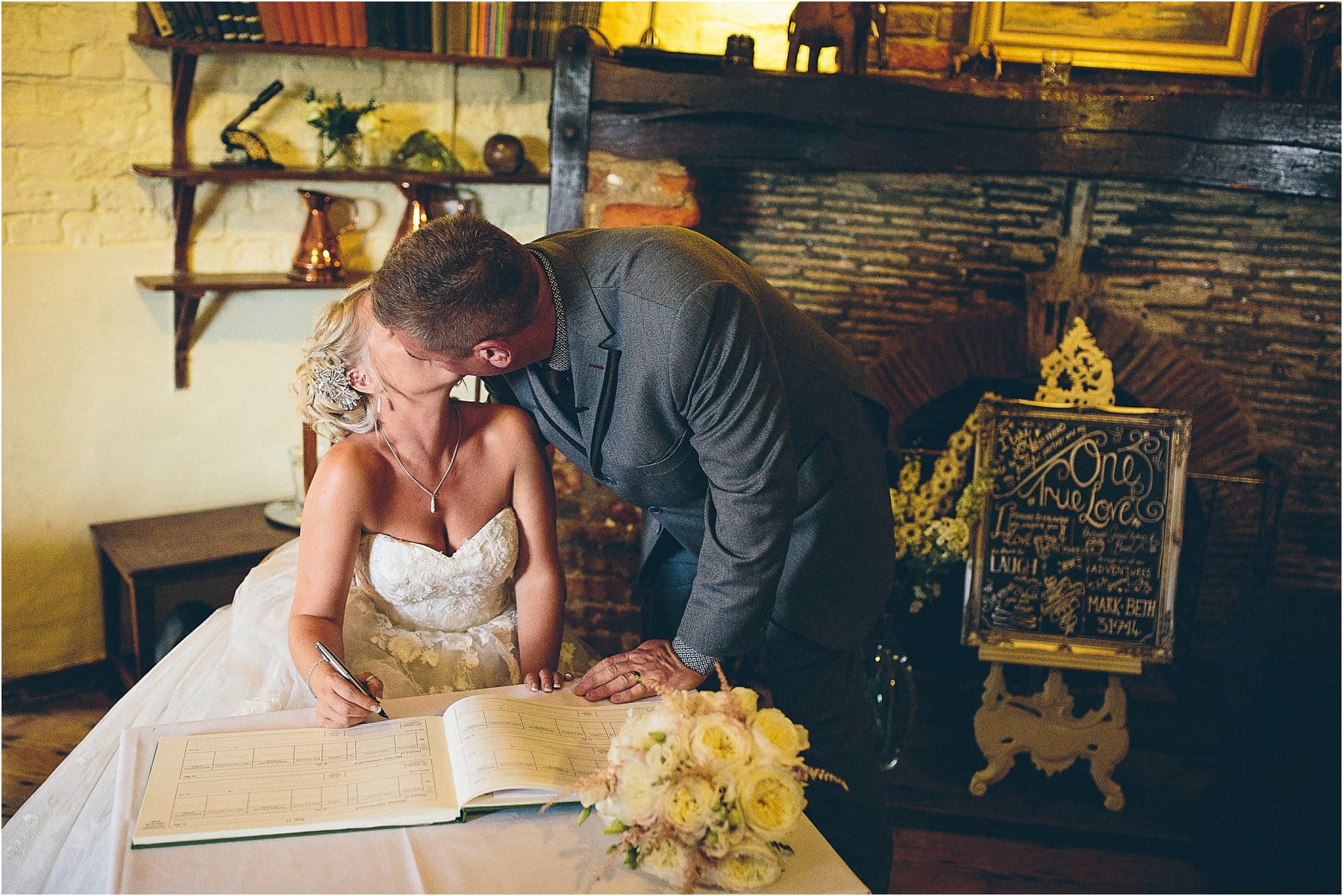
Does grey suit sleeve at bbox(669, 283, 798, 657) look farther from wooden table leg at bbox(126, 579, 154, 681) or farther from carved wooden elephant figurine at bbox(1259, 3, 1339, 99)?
carved wooden elephant figurine at bbox(1259, 3, 1339, 99)

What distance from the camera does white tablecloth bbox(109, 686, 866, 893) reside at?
112 cm

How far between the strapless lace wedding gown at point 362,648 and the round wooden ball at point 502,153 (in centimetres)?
164

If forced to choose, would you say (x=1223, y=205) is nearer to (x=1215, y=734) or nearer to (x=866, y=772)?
(x=1215, y=734)

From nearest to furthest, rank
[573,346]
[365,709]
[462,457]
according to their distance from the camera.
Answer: [365,709], [573,346], [462,457]

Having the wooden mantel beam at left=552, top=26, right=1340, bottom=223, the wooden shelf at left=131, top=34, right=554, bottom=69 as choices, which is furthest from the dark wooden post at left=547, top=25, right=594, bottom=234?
the wooden shelf at left=131, top=34, right=554, bottom=69

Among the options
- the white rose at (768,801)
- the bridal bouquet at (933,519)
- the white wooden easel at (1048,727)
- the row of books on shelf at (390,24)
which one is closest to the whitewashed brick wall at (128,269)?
the row of books on shelf at (390,24)

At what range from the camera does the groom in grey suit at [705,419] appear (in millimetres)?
1565

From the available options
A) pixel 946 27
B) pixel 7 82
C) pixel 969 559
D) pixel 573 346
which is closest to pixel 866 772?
pixel 969 559

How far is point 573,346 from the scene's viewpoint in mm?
1767

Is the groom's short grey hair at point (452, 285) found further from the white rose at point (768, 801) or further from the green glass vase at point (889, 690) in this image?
the green glass vase at point (889, 690)

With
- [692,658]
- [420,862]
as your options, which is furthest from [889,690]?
[420,862]

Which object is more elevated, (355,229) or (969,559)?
(355,229)

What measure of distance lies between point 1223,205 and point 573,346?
2.12m

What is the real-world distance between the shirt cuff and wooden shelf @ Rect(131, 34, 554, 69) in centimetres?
210
